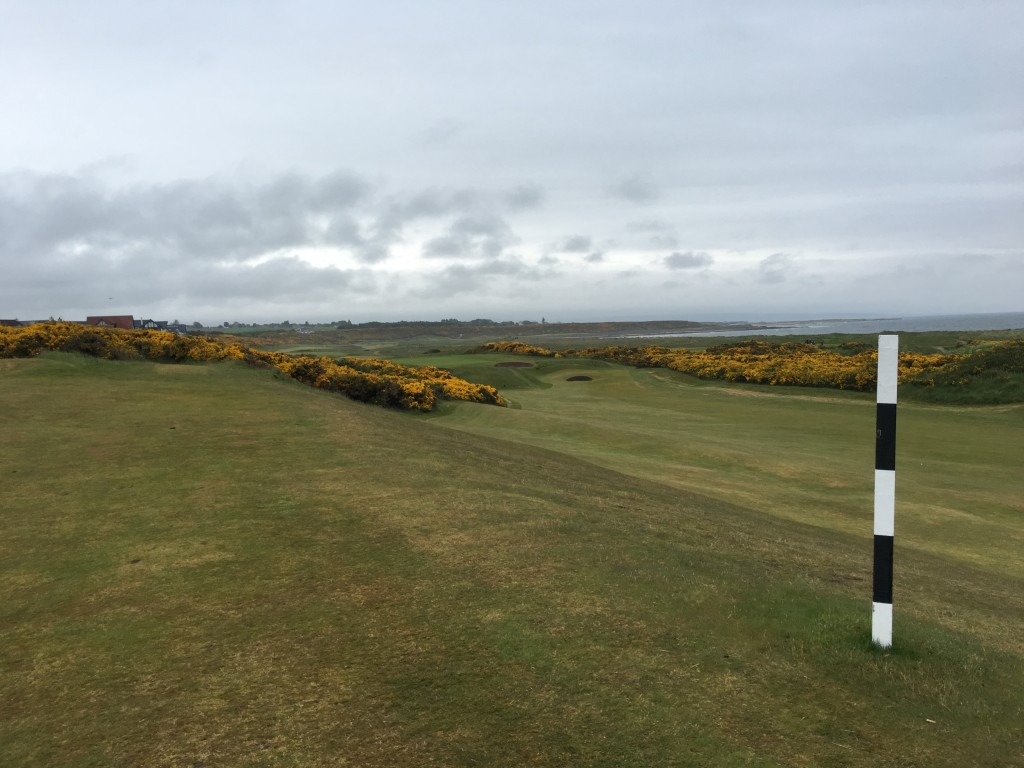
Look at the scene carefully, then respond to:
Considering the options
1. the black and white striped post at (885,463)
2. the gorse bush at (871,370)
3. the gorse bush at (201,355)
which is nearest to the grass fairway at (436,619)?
the black and white striped post at (885,463)

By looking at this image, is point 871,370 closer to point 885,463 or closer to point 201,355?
point 201,355

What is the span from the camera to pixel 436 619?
5.38 m

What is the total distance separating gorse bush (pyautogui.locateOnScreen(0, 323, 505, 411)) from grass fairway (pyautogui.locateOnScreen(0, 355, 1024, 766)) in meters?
11.2

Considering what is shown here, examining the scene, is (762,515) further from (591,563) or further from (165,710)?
(165,710)

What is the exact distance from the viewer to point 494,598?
19.1 ft

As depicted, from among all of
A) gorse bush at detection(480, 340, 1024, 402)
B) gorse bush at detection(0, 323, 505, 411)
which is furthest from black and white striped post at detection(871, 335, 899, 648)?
gorse bush at detection(480, 340, 1024, 402)

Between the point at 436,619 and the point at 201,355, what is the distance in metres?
25.5

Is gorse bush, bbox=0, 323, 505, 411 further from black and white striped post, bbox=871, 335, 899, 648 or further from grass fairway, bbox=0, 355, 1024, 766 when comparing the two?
black and white striped post, bbox=871, 335, 899, 648

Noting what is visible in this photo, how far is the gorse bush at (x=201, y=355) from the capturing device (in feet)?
74.8

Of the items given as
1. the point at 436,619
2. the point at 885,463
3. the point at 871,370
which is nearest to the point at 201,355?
the point at 436,619

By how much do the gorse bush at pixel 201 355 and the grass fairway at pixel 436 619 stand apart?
11.2m

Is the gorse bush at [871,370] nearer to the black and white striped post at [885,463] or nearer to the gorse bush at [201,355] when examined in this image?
A: the gorse bush at [201,355]

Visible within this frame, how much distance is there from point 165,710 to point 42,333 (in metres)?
25.0

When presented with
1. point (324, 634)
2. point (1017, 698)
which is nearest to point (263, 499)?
point (324, 634)
